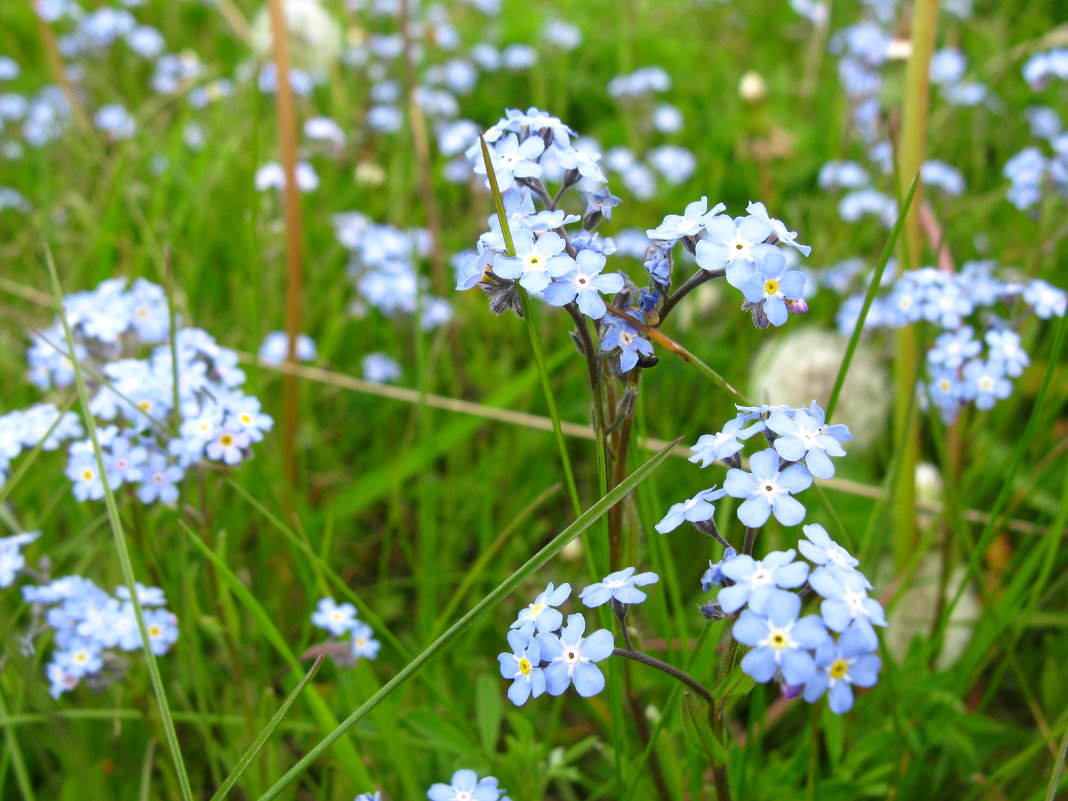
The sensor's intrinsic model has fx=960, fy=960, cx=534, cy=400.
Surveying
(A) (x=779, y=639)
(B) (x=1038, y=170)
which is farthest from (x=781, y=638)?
(B) (x=1038, y=170)

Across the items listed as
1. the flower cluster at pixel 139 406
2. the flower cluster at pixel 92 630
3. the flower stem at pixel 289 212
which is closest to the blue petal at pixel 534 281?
the flower cluster at pixel 139 406

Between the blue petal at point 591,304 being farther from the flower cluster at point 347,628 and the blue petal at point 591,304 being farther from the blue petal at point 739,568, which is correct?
the flower cluster at point 347,628

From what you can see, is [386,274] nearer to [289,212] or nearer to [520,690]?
[289,212]

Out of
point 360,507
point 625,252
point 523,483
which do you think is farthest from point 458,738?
point 625,252

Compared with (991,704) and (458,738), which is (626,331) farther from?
(991,704)

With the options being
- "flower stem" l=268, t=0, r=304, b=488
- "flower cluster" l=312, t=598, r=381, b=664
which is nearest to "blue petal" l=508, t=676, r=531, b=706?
"flower cluster" l=312, t=598, r=381, b=664
